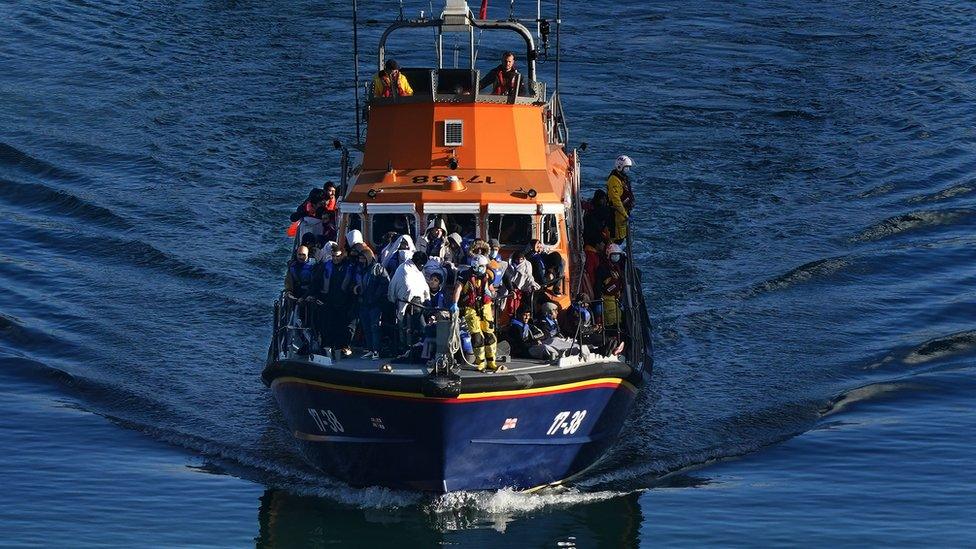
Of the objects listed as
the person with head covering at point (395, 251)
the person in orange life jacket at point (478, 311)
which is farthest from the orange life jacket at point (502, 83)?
the person in orange life jacket at point (478, 311)

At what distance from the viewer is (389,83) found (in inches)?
929

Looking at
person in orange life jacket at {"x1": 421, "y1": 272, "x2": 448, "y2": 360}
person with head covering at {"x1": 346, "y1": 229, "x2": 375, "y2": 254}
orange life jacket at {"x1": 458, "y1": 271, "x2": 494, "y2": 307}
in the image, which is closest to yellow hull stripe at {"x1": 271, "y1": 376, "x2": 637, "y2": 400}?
person in orange life jacket at {"x1": 421, "y1": 272, "x2": 448, "y2": 360}

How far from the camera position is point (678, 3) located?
142ft

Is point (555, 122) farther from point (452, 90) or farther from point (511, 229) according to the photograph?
point (511, 229)

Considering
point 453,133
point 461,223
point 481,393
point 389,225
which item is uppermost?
point 453,133

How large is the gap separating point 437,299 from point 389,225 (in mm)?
2317

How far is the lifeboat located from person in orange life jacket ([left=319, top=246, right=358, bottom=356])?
259 mm

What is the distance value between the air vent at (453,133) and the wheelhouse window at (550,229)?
1.80 meters

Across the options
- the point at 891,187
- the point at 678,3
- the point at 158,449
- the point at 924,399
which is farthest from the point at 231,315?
the point at 678,3

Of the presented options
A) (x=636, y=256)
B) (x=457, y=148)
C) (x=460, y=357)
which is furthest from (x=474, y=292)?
(x=636, y=256)

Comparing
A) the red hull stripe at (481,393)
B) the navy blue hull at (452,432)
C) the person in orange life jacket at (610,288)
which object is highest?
the person in orange life jacket at (610,288)

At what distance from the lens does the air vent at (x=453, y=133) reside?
22.2 metres

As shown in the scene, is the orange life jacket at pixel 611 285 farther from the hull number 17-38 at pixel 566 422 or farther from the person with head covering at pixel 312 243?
the person with head covering at pixel 312 243

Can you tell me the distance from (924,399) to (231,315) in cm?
1161
